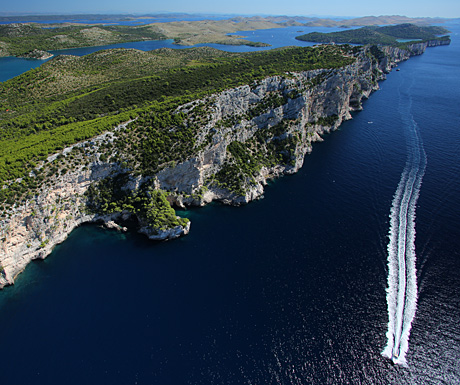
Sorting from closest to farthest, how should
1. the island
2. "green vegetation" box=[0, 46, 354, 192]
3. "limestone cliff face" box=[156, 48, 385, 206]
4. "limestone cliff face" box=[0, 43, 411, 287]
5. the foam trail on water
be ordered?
the foam trail on water < "limestone cliff face" box=[0, 43, 411, 287] < the island < "green vegetation" box=[0, 46, 354, 192] < "limestone cliff face" box=[156, 48, 385, 206]

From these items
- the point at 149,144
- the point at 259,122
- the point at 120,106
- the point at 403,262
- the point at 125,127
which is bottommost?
the point at 403,262

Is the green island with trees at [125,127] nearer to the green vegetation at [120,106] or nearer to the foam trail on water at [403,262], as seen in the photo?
the green vegetation at [120,106]

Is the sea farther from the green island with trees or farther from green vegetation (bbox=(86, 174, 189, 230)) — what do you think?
the green island with trees

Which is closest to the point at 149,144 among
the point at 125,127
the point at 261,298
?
the point at 125,127

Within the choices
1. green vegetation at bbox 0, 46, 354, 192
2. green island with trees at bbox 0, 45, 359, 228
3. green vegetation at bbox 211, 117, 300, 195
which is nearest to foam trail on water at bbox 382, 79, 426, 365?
green vegetation at bbox 211, 117, 300, 195

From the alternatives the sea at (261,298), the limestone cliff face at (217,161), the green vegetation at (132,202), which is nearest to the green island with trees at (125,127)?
the green vegetation at (132,202)

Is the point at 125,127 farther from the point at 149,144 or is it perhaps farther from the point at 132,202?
the point at 132,202
